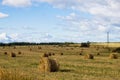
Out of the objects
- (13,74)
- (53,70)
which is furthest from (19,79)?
(53,70)

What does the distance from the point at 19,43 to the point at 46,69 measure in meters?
170

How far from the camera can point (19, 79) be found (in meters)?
15.4

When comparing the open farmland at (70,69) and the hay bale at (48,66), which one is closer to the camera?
the open farmland at (70,69)

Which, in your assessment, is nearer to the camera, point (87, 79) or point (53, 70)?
point (87, 79)

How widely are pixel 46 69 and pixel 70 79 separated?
6767 millimetres

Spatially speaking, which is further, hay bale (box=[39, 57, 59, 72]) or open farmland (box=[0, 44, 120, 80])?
hay bale (box=[39, 57, 59, 72])

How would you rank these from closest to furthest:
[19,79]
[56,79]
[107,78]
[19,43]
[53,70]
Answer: [19,79] < [56,79] < [107,78] < [53,70] < [19,43]

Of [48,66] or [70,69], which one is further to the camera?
[70,69]

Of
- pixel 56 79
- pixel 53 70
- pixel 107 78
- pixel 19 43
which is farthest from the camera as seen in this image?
pixel 19 43

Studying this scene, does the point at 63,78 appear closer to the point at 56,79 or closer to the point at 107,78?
the point at 56,79

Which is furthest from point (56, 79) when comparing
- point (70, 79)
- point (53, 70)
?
point (53, 70)

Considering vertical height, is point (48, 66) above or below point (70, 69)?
above

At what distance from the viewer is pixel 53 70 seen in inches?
1161

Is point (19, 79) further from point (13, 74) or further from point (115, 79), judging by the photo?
point (115, 79)
